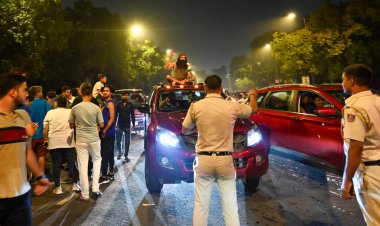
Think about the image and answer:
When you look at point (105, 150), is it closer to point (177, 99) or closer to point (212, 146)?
point (177, 99)

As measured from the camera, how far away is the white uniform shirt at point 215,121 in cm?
384

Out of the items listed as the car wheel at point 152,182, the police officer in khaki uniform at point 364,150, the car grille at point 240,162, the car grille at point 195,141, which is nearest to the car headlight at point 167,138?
the car grille at point 195,141

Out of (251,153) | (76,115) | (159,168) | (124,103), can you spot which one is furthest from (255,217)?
(124,103)

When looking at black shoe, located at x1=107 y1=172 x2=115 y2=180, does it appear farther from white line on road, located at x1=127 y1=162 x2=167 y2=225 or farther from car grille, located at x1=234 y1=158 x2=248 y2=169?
car grille, located at x1=234 y1=158 x2=248 y2=169

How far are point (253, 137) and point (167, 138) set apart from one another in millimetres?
1393

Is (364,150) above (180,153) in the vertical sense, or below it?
above

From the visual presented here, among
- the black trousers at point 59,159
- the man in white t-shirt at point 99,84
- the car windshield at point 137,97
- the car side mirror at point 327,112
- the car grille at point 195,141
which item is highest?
the man in white t-shirt at point 99,84

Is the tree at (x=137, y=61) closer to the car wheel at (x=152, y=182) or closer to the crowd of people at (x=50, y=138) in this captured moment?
the crowd of people at (x=50, y=138)

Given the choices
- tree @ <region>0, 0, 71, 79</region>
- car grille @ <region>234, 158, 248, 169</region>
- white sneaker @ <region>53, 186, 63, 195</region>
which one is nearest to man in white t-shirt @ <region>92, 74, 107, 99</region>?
white sneaker @ <region>53, 186, 63, 195</region>

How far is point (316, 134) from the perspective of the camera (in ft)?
22.6

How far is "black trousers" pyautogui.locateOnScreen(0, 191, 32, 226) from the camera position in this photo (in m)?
2.98

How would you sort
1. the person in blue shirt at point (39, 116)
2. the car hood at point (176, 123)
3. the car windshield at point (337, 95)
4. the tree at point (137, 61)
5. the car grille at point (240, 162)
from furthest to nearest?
1. the tree at point (137, 61)
2. the person in blue shirt at point (39, 116)
3. the car windshield at point (337, 95)
4. the car hood at point (176, 123)
5. the car grille at point (240, 162)

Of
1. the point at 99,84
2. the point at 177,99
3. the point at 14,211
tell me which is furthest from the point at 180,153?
the point at 99,84

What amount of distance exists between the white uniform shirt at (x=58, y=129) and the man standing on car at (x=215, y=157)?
3555 millimetres
